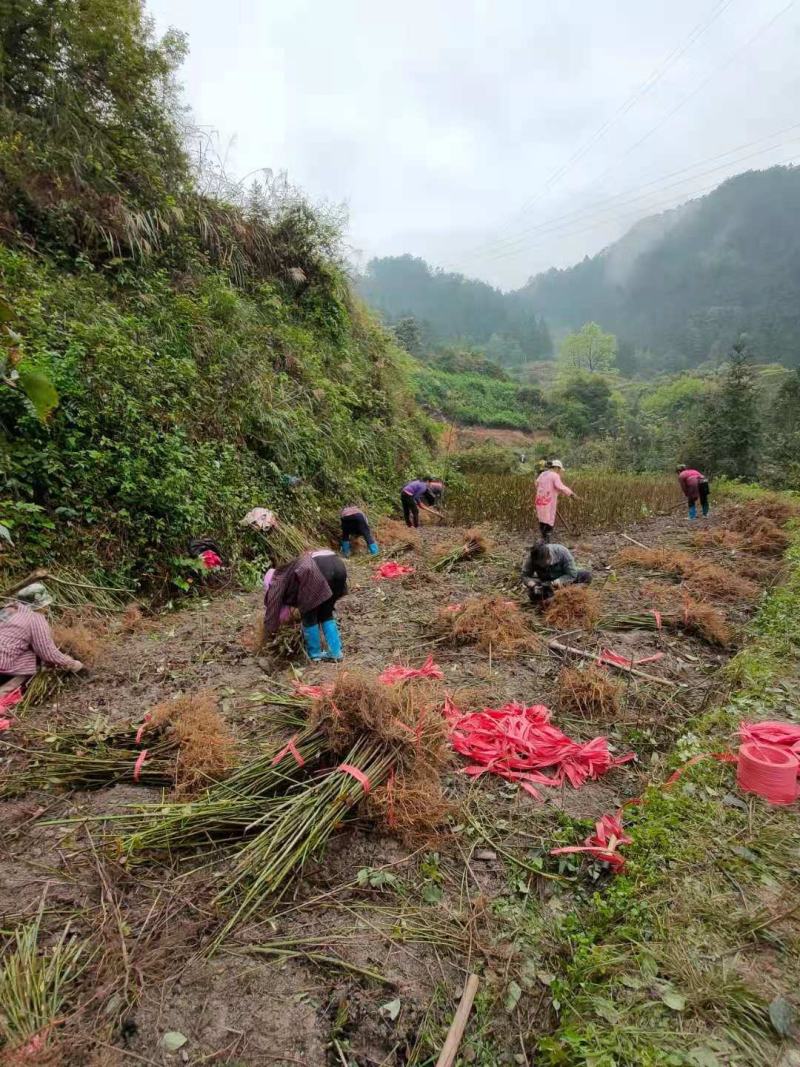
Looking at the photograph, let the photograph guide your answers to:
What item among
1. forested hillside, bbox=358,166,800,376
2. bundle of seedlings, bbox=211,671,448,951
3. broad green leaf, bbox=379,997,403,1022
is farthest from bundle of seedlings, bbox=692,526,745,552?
forested hillside, bbox=358,166,800,376

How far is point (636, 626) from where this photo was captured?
448 centimetres

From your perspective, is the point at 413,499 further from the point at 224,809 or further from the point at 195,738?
the point at 224,809

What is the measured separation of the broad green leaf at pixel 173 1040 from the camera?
1.47 m

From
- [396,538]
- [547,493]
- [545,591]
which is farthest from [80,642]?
[547,493]

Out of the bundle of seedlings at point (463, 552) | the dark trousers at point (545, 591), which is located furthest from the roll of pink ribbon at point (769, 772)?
the bundle of seedlings at point (463, 552)

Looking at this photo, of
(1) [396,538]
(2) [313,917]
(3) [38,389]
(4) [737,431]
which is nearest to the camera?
(3) [38,389]

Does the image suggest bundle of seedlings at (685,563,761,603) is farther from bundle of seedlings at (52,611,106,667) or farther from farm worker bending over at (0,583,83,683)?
farm worker bending over at (0,583,83,683)

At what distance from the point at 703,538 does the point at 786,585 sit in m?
2.41

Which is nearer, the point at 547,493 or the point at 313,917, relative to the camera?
the point at 313,917

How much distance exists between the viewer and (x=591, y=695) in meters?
3.20

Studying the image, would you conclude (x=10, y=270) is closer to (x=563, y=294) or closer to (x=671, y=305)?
(x=671, y=305)

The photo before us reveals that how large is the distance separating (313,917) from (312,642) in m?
2.27

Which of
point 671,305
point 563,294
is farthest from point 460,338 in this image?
point 563,294

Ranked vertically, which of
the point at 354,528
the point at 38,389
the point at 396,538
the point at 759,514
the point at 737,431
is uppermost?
the point at 38,389
